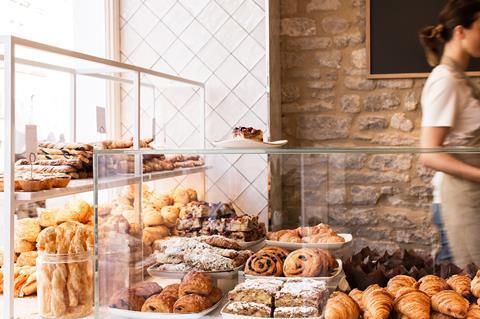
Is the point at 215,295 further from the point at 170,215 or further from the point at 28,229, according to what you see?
the point at 28,229

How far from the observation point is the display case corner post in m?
1.39

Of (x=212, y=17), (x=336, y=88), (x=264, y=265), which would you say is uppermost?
(x=212, y=17)

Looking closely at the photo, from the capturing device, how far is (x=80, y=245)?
5.20 ft

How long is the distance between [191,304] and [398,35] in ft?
8.69

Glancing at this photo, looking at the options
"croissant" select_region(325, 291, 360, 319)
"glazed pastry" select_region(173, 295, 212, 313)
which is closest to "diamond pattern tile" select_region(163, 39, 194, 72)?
"glazed pastry" select_region(173, 295, 212, 313)

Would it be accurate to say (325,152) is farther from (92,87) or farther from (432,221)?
(92,87)

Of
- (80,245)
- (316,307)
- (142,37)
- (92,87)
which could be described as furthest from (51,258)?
(142,37)

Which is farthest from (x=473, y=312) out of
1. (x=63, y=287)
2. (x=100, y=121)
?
(x=100, y=121)

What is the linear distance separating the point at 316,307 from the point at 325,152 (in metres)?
0.33

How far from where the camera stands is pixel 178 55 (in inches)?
125

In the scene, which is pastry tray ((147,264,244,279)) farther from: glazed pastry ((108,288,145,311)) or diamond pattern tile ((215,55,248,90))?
diamond pattern tile ((215,55,248,90))

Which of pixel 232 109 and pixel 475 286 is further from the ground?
pixel 232 109

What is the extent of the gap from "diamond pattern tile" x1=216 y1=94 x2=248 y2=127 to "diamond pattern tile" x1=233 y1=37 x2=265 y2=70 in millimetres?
193

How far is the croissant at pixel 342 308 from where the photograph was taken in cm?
110
